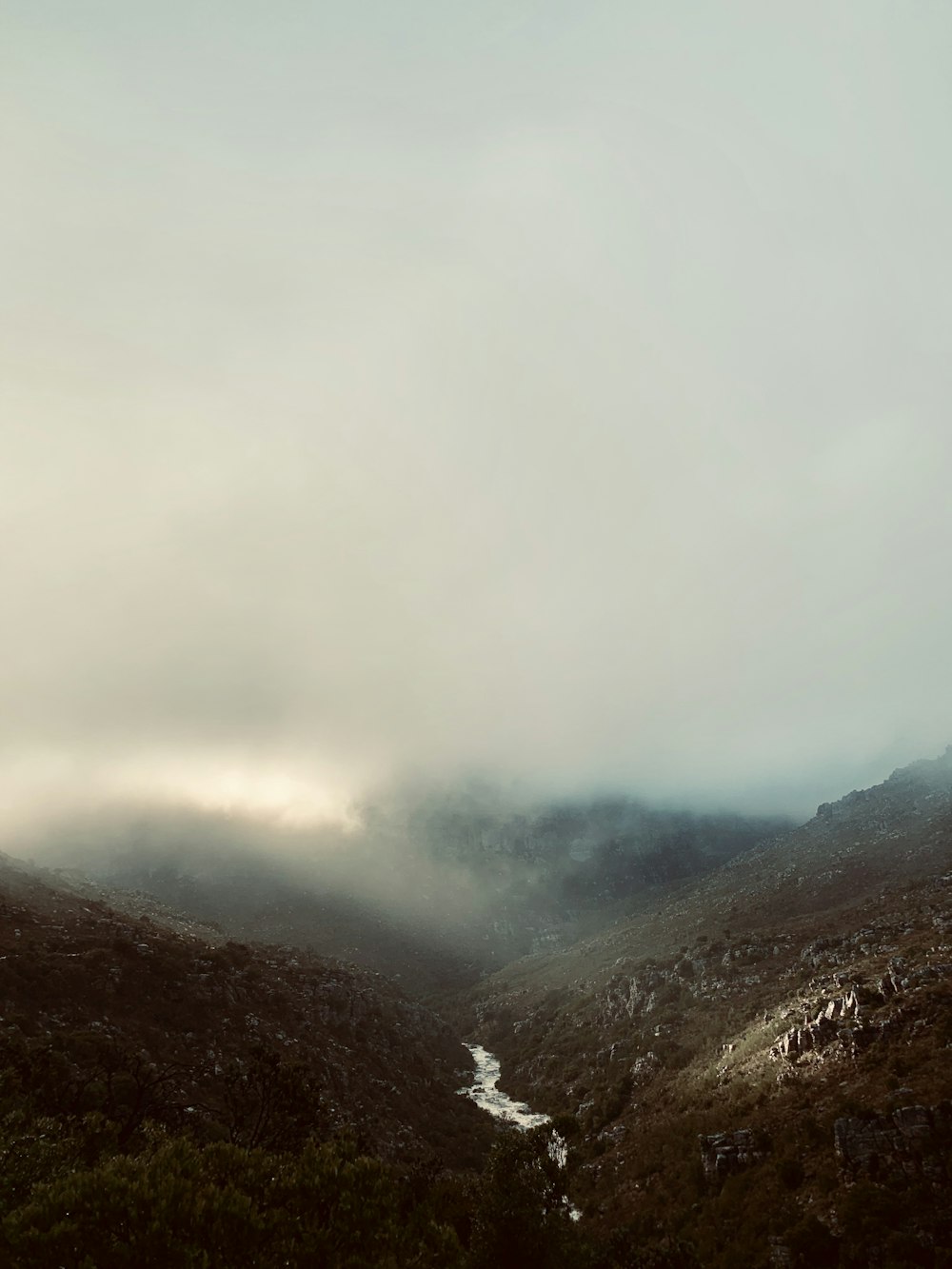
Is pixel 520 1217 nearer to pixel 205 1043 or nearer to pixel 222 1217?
pixel 222 1217

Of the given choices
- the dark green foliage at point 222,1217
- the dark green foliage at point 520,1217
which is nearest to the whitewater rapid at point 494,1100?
the dark green foliage at point 520,1217

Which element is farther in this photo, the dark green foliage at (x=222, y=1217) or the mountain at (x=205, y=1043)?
the mountain at (x=205, y=1043)

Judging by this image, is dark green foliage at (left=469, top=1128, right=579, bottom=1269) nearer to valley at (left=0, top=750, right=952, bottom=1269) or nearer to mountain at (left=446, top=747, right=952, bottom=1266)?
valley at (left=0, top=750, right=952, bottom=1269)

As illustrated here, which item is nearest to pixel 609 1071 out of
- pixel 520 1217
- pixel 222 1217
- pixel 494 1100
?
pixel 494 1100

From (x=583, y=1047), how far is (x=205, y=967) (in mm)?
65892

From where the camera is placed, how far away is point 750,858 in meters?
194

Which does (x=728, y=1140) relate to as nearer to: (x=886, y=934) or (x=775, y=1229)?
(x=775, y=1229)

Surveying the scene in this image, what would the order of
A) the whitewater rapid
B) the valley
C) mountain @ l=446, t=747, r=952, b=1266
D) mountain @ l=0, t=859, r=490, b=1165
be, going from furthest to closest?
the whitewater rapid < mountain @ l=0, t=859, r=490, b=1165 < the valley < mountain @ l=446, t=747, r=952, b=1266

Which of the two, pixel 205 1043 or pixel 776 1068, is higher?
pixel 205 1043

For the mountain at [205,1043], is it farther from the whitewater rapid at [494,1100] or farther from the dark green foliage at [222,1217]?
the dark green foliage at [222,1217]

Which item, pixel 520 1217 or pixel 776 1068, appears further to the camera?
pixel 776 1068

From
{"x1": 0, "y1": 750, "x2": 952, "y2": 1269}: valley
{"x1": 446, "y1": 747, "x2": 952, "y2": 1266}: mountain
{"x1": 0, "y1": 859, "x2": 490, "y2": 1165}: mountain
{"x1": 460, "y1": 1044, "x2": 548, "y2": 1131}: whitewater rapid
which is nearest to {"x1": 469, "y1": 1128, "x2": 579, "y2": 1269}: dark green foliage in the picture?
{"x1": 0, "y1": 750, "x2": 952, "y2": 1269}: valley

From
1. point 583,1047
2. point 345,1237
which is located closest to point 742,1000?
point 583,1047

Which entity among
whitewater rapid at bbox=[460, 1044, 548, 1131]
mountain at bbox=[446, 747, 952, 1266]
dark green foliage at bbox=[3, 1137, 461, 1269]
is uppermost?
dark green foliage at bbox=[3, 1137, 461, 1269]
